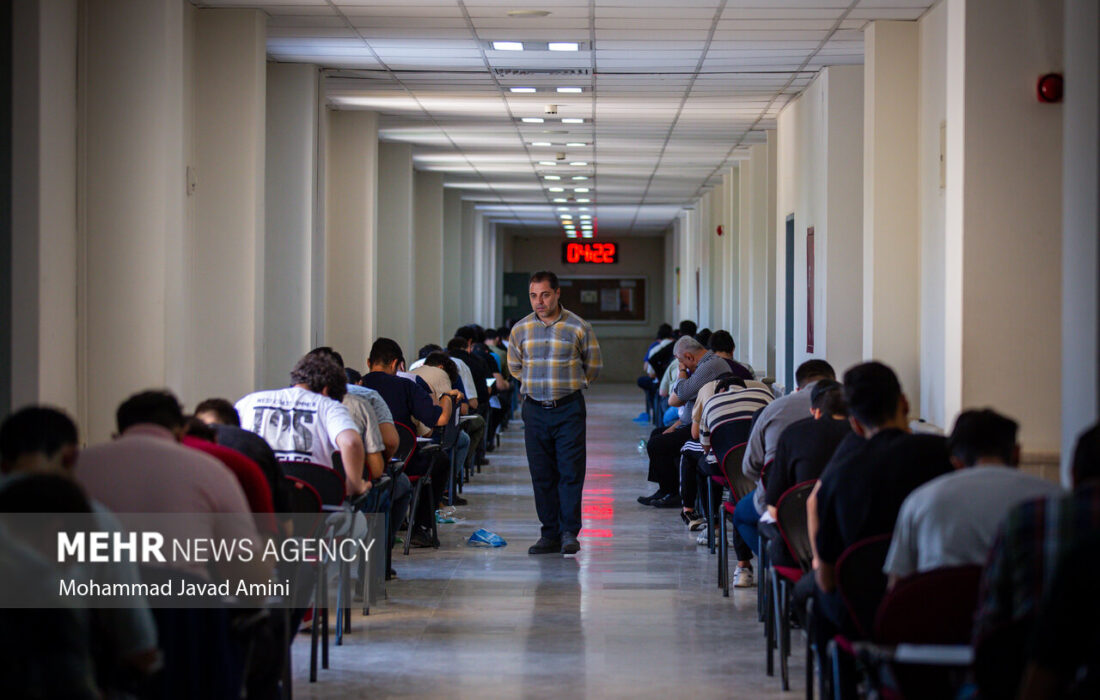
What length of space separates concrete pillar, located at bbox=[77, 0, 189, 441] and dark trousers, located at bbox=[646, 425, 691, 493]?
4.47m

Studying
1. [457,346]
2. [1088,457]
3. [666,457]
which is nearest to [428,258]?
[457,346]

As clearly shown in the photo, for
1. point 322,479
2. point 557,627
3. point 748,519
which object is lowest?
point 557,627

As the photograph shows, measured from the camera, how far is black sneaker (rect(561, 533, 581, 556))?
768cm

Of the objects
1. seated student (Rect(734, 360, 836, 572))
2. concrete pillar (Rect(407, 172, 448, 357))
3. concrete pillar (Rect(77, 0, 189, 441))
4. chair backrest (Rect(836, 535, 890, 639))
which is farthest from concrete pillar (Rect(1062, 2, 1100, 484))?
concrete pillar (Rect(407, 172, 448, 357))

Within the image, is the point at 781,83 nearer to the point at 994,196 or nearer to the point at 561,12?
the point at 561,12

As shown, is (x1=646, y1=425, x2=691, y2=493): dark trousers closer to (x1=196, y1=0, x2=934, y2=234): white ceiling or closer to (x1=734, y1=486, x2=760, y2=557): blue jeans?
(x1=196, y1=0, x2=934, y2=234): white ceiling

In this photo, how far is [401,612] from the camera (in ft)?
20.1

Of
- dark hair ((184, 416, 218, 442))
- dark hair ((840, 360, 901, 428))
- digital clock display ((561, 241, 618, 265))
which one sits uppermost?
digital clock display ((561, 241, 618, 265))

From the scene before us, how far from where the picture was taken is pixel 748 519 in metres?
5.73

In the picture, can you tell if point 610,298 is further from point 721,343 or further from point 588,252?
point 721,343

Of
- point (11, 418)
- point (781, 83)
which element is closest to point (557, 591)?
point (11, 418)

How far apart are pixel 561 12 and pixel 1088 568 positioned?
539 cm

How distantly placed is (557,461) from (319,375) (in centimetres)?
244

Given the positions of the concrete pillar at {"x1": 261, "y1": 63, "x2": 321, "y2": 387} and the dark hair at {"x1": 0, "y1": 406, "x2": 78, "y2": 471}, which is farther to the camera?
the concrete pillar at {"x1": 261, "y1": 63, "x2": 321, "y2": 387}
